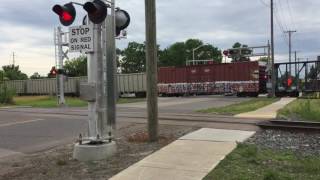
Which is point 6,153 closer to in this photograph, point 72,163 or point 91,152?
point 72,163

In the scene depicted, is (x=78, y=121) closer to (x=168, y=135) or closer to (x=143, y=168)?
(x=168, y=135)

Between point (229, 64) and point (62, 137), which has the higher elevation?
point (229, 64)

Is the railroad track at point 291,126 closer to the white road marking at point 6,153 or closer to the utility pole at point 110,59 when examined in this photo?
the utility pole at point 110,59

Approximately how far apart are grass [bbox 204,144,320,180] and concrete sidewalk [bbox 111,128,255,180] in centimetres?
22

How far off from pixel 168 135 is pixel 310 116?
7.46 m

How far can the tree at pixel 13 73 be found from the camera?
115 metres

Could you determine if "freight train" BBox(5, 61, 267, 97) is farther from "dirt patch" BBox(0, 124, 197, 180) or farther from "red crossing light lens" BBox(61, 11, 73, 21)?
"red crossing light lens" BBox(61, 11, 73, 21)

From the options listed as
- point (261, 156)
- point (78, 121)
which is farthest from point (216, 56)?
point (261, 156)

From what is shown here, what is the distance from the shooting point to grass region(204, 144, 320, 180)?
299 inches

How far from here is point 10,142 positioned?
14.1m

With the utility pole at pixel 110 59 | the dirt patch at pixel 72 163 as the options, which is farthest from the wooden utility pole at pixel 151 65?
the utility pole at pixel 110 59

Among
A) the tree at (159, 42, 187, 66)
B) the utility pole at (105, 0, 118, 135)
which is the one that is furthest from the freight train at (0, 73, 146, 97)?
the tree at (159, 42, 187, 66)

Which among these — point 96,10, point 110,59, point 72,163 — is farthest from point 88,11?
point 72,163

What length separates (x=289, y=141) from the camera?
12.0m
